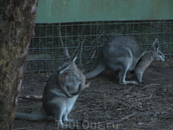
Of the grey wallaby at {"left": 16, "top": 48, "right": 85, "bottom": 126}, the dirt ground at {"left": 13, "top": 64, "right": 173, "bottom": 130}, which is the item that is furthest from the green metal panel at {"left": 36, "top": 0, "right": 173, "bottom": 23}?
the grey wallaby at {"left": 16, "top": 48, "right": 85, "bottom": 126}

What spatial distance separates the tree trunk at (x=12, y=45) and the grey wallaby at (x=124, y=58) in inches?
134

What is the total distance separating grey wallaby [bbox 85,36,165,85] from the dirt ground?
21 cm

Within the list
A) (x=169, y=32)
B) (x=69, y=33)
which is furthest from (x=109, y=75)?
(x=169, y=32)

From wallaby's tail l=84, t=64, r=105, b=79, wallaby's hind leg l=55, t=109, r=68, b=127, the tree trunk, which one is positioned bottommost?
wallaby's hind leg l=55, t=109, r=68, b=127

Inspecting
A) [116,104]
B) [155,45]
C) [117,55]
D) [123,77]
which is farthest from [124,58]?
[116,104]

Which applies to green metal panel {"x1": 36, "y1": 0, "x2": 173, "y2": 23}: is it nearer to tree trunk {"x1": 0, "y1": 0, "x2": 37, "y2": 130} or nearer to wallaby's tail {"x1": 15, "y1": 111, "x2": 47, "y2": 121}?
wallaby's tail {"x1": 15, "y1": 111, "x2": 47, "y2": 121}

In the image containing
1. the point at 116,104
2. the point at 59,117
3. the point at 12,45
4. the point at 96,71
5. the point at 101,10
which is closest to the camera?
the point at 12,45

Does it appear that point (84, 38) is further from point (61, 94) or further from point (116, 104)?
point (61, 94)

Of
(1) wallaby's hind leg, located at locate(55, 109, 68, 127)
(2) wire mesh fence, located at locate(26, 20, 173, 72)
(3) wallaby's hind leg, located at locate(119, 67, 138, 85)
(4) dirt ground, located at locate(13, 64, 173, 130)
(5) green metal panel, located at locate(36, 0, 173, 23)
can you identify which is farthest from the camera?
(2) wire mesh fence, located at locate(26, 20, 173, 72)

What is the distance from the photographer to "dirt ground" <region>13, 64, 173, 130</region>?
477 cm

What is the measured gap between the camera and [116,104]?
223 inches

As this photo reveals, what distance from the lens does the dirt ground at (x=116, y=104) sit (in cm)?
477

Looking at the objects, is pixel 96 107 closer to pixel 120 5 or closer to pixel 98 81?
pixel 98 81

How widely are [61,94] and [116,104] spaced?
46.9 inches
